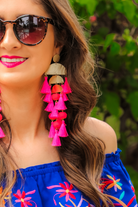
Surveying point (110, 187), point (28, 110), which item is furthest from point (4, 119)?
point (110, 187)

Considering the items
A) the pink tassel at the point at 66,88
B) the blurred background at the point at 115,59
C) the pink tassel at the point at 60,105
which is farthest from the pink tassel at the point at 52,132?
the blurred background at the point at 115,59

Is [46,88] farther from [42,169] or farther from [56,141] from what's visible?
[42,169]

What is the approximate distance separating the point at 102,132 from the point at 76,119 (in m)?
0.20

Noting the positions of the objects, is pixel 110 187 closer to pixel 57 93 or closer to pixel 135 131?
pixel 57 93

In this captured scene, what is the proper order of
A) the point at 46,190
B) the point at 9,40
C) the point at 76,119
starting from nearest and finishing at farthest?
the point at 9,40 < the point at 46,190 < the point at 76,119

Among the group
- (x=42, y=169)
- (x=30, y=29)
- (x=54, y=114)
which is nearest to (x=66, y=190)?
(x=42, y=169)

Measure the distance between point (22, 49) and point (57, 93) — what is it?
1.20 ft

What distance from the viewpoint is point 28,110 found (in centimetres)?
167

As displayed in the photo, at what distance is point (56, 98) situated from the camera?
1677 millimetres

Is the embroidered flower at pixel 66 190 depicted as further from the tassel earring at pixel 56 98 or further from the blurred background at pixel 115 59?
the blurred background at pixel 115 59

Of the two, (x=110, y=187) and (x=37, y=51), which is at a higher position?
(x=37, y=51)

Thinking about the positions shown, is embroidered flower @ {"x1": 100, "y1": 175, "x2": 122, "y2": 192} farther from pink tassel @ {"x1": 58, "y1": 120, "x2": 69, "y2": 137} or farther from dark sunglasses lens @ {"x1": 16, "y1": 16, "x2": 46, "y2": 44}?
dark sunglasses lens @ {"x1": 16, "y1": 16, "x2": 46, "y2": 44}

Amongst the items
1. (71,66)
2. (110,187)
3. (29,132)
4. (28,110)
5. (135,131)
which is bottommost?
(135,131)

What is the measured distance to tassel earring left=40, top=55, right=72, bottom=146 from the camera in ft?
5.45
